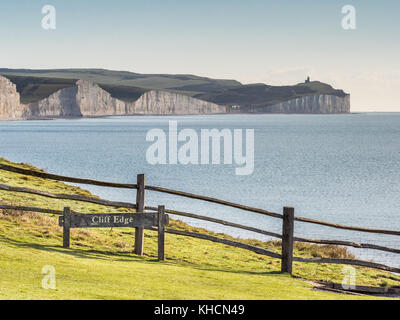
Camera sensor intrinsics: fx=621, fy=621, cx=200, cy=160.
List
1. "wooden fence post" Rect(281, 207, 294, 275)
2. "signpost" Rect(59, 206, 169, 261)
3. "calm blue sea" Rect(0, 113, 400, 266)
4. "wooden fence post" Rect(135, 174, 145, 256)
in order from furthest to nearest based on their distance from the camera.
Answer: "calm blue sea" Rect(0, 113, 400, 266)
"wooden fence post" Rect(135, 174, 145, 256)
"signpost" Rect(59, 206, 169, 261)
"wooden fence post" Rect(281, 207, 294, 275)

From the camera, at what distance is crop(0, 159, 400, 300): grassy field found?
983 centimetres

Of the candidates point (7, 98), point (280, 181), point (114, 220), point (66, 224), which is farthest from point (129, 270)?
point (7, 98)

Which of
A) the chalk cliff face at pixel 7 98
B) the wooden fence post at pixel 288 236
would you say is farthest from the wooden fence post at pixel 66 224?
the chalk cliff face at pixel 7 98

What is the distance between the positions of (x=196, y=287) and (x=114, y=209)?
49.9ft

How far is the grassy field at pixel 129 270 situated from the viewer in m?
9.83

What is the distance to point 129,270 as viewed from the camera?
11.8 metres

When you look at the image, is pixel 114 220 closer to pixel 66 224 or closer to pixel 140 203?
pixel 140 203

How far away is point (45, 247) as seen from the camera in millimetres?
13398

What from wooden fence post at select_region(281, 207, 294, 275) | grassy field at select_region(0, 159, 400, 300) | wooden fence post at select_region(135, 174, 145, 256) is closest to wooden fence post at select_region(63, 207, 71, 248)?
grassy field at select_region(0, 159, 400, 300)

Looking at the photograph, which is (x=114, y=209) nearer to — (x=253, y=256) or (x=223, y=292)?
(x=253, y=256)

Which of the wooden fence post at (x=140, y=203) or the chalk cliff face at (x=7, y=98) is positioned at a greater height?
the chalk cliff face at (x=7, y=98)

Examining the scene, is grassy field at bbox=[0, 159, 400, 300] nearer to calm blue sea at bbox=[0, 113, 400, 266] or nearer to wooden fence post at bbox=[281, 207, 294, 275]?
wooden fence post at bbox=[281, 207, 294, 275]

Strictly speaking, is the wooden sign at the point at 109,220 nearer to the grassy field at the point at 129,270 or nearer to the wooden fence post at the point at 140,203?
the wooden fence post at the point at 140,203
